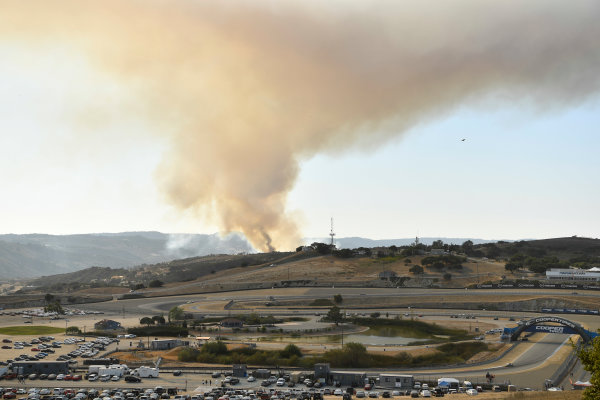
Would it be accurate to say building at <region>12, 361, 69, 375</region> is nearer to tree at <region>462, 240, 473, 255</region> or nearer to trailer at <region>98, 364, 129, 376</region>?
trailer at <region>98, 364, 129, 376</region>

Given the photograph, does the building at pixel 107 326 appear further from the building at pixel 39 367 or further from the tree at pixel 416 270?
the tree at pixel 416 270

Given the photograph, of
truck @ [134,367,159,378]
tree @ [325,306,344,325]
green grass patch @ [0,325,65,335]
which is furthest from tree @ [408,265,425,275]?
truck @ [134,367,159,378]

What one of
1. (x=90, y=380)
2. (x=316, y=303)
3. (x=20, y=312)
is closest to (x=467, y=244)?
(x=316, y=303)

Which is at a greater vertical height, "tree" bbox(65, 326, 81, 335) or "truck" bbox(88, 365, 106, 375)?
"tree" bbox(65, 326, 81, 335)

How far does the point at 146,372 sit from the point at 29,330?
156 feet

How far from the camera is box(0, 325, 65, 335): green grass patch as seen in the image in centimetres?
9992

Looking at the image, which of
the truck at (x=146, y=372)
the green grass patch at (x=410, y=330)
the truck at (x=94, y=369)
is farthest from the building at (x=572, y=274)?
the truck at (x=94, y=369)

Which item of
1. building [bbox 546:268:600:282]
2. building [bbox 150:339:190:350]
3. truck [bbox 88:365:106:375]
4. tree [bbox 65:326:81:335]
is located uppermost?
building [bbox 546:268:600:282]

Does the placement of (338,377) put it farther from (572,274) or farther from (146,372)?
(572,274)

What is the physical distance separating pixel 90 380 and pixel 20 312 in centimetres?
7903

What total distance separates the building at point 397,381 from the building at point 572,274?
91745 millimetres

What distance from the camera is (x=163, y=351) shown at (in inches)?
3177

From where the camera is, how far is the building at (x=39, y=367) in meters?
65.8

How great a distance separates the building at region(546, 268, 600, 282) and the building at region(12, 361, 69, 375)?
354 ft
